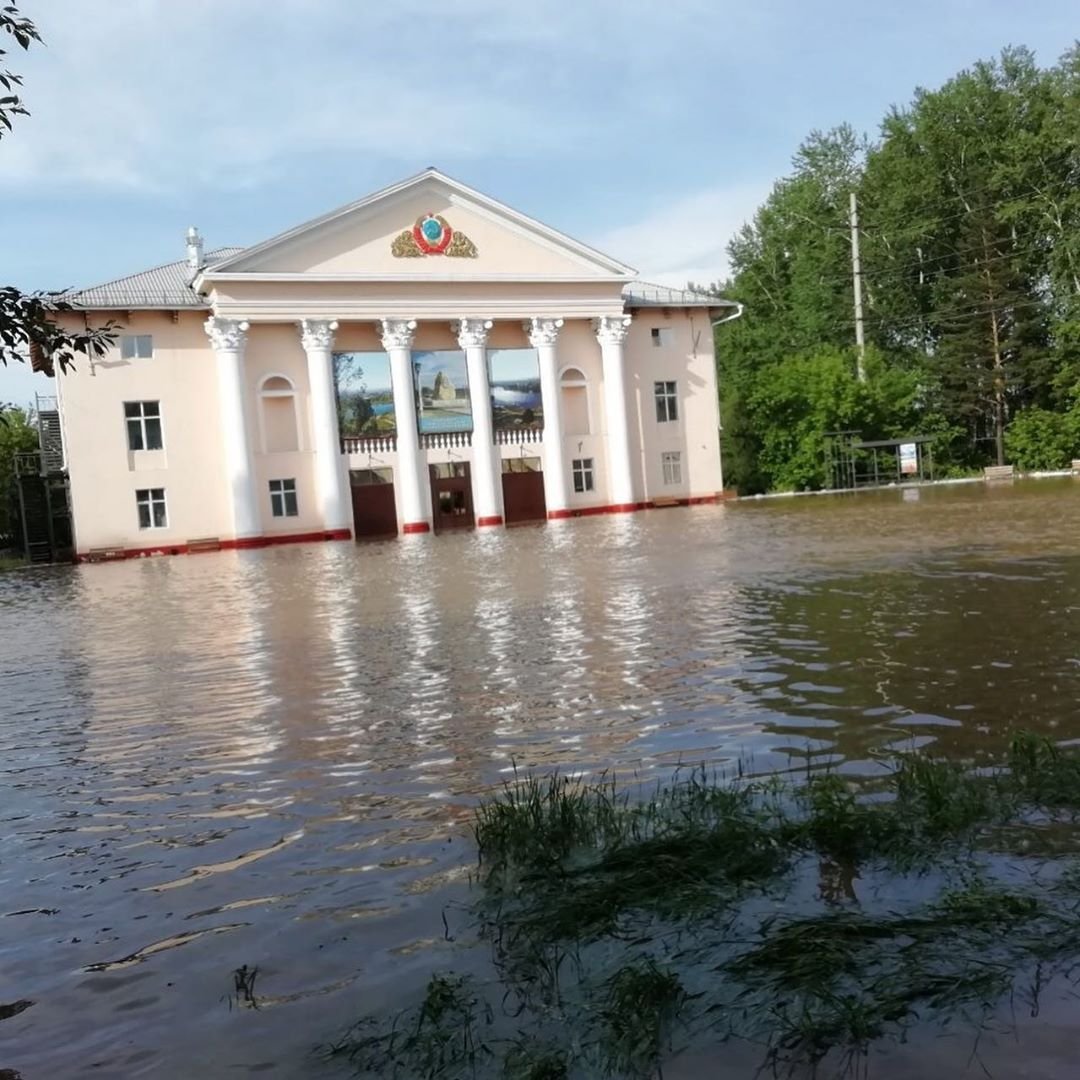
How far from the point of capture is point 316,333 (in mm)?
44656

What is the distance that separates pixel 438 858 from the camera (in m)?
4.98

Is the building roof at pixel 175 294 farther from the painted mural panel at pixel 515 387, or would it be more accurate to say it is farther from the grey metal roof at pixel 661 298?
the painted mural panel at pixel 515 387

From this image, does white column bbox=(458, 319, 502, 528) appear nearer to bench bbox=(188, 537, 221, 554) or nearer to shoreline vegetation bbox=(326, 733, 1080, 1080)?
bench bbox=(188, 537, 221, 554)

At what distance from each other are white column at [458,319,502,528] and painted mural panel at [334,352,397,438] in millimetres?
3299

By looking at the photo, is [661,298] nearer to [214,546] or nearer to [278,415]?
[278,415]

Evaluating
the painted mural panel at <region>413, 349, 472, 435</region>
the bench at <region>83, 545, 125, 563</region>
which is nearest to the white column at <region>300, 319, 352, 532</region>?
the painted mural panel at <region>413, 349, 472, 435</region>

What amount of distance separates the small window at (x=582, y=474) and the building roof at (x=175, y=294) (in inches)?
280

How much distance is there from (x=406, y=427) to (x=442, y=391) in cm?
219

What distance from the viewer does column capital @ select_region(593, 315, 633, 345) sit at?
4912cm

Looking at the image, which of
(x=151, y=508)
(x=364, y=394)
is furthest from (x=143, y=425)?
(x=364, y=394)

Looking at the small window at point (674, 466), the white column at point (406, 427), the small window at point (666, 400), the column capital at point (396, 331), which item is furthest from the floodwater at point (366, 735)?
the small window at point (666, 400)

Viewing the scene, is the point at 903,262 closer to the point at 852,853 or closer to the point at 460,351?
the point at 460,351

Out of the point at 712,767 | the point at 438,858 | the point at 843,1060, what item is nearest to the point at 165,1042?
the point at 438,858

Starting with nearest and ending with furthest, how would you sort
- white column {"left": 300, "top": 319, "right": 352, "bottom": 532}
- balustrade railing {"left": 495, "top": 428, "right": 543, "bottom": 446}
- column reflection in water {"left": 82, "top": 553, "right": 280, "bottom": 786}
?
1. column reflection in water {"left": 82, "top": 553, "right": 280, "bottom": 786}
2. white column {"left": 300, "top": 319, "right": 352, "bottom": 532}
3. balustrade railing {"left": 495, "top": 428, "right": 543, "bottom": 446}
